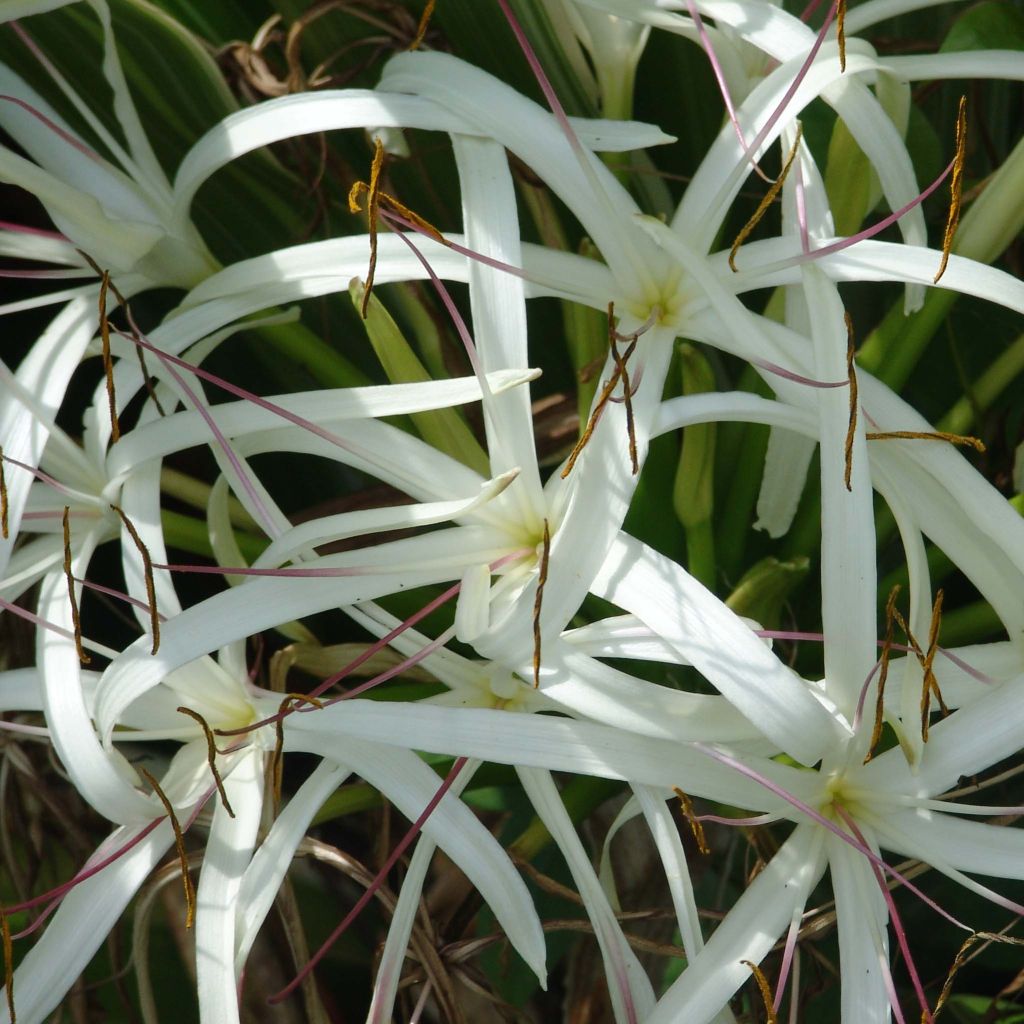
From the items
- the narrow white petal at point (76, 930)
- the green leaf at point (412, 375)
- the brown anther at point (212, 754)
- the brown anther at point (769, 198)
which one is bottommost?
the narrow white petal at point (76, 930)

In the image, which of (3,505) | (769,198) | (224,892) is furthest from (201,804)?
(769,198)

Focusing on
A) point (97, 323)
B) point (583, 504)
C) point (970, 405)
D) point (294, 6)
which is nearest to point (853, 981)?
point (583, 504)

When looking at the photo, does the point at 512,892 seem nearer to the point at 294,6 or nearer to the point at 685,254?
the point at 685,254

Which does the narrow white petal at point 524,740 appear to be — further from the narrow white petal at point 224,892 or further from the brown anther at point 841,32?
the brown anther at point 841,32

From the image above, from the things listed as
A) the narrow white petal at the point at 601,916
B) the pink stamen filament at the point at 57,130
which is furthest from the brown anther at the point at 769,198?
the pink stamen filament at the point at 57,130

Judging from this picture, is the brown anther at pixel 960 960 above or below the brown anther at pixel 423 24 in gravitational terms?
below

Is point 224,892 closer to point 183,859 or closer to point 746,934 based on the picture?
point 183,859

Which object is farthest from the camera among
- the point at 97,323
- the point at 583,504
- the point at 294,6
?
the point at 294,6

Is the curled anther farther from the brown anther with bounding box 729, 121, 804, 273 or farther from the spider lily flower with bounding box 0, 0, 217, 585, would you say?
the brown anther with bounding box 729, 121, 804, 273
